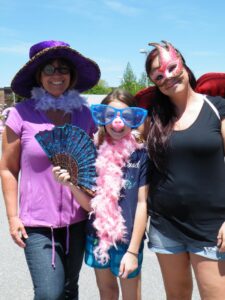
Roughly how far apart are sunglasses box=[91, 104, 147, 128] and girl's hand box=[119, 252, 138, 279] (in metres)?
0.80

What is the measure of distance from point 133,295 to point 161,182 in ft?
2.44

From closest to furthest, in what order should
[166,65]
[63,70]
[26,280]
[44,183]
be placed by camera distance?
[166,65] → [44,183] → [63,70] → [26,280]

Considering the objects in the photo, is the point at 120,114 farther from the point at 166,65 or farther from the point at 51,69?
the point at 51,69

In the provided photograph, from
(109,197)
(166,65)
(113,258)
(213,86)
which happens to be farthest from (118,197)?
(213,86)

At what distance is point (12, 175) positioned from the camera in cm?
257

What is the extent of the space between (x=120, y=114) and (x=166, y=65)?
410 mm

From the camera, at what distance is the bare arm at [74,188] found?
2.38 m

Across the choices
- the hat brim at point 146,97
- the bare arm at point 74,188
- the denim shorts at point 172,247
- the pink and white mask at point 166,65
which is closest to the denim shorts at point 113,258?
the denim shorts at point 172,247

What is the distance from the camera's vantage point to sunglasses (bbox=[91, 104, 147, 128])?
8.23 ft

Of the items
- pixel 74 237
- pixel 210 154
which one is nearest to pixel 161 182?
pixel 210 154

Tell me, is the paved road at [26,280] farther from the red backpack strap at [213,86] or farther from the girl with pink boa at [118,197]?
the red backpack strap at [213,86]

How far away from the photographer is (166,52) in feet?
7.96

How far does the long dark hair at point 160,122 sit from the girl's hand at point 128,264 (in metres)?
0.55

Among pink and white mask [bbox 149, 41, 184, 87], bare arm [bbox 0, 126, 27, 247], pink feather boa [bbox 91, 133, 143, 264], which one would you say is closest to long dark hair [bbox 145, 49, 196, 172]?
pink and white mask [bbox 149, 41, 184, 87]
